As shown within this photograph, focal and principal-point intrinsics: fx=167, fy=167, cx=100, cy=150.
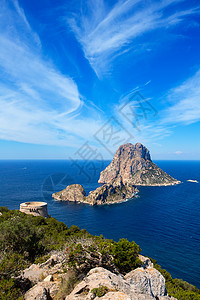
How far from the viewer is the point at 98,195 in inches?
4845

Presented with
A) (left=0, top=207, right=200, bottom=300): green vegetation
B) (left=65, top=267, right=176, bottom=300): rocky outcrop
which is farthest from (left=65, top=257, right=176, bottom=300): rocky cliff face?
(left=0, top=207, right=200, bottom=300): green vegetation

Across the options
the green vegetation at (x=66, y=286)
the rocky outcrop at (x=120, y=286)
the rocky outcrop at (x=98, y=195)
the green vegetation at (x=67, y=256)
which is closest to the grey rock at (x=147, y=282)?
the rocky outcrop at (x=120, y=286)

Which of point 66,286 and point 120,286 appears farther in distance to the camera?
point 66,286

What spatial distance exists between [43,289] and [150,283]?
26.9ft

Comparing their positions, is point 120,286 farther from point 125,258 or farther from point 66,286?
point 125,258

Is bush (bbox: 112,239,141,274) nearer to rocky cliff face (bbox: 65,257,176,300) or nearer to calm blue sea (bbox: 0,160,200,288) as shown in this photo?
rocky cliff face (bbox: 65,257,176,300)

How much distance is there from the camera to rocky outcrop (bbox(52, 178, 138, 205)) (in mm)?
123250

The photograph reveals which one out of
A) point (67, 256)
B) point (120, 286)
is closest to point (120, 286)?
point (120, 286)

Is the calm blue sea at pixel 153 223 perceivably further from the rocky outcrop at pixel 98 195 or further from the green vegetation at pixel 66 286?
the green vegetation at pixel 66 286

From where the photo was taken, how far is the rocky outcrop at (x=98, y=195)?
123 m

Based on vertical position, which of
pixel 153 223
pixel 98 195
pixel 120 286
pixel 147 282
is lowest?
pixel 153 223

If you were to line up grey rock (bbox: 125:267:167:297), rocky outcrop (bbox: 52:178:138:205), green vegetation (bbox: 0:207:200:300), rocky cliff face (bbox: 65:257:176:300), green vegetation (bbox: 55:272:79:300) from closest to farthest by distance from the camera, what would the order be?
rocky cliff face (bbox: 65:257:176:300), green vegetation (bbox: 55:272:79:300), green vegetation (bbox: 0:207:200:300), grey rock (bbox: 125:267:167:297), rocky outcrop (bbox: 52:178:138:205)

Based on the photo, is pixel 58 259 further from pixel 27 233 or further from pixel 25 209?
pixel 25 209

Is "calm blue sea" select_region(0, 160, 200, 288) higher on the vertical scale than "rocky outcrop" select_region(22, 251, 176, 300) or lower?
lower
